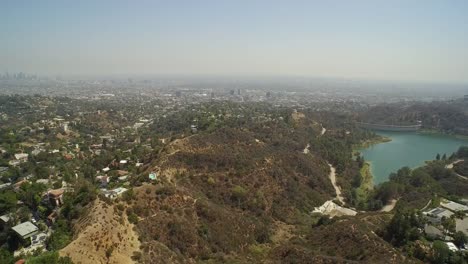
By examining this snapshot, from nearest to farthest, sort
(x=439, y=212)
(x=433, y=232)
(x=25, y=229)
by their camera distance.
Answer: (x=25, y=229) < (x=433, y=232) < (x=439, y=212)

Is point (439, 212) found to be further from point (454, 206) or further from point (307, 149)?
point (307, 149)

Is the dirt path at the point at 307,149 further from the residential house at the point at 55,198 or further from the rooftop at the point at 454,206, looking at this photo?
the residential house at the point at 55,198

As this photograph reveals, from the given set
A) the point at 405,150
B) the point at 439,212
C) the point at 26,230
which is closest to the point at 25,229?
the point at 26,230

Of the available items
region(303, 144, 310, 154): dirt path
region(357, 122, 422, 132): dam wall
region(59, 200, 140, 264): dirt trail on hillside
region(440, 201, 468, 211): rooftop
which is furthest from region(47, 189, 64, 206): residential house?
region(357, 122, 422, 132): dam wall

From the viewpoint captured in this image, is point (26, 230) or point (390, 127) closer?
point (26, 230)

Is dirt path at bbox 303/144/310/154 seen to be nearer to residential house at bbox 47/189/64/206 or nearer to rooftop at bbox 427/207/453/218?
rooftop at bbox 427/207/453/218

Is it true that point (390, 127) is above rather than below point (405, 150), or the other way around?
above

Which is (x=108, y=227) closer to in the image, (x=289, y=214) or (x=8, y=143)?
(x=289, y=214)

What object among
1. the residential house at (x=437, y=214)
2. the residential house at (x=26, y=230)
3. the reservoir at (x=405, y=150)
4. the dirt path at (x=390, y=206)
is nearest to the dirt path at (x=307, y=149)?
the reservoir at (x=405, y=150)
